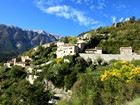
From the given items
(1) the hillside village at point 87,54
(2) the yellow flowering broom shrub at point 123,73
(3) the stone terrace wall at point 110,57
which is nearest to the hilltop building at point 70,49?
(1) the hillside village at point 87,54

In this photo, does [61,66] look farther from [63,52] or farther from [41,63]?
[41,63]

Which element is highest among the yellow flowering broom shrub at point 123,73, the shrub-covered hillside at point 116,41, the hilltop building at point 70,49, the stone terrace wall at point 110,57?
the shrub-covered hillside at point 116,41

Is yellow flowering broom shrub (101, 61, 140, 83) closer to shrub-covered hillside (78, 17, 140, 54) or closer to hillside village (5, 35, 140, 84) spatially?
hillside village (5, 35, 140, 84)

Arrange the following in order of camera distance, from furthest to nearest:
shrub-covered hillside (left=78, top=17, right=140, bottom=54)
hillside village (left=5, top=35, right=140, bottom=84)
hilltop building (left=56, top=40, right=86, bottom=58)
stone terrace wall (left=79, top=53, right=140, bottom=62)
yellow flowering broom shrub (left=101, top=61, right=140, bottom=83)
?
shrub-covered hillside (left=78, top=17, right=140, bottom=54) < hilltop building (left=56, top=40, right=86, bottom=58) < hillside village (left=5, top=35, right=140, bottom=84) < stone terrace wall (left=79, top=53, right=140, bottom=62) < yellow flowering broom shrub (left=101, top=61, right=140, bottom=83)

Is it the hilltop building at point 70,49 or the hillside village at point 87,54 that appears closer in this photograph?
the hillside village at point 87,54

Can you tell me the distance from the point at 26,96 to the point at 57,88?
24.9 meters

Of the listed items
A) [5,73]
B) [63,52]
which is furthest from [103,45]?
[5,73]

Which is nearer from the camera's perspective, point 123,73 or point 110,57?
point 123,73

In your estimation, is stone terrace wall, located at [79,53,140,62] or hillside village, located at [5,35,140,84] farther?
hillside village, located at [5,35,140,84]

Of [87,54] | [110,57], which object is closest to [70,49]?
[87,54]

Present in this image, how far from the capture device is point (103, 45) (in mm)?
70688

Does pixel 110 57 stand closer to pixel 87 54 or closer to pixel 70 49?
pixel 87 54

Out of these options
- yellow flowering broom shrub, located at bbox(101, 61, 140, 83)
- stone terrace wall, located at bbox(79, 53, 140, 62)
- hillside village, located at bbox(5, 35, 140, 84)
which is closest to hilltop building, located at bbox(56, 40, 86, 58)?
hillside village, located at bbox(5, 35, 140, 84)

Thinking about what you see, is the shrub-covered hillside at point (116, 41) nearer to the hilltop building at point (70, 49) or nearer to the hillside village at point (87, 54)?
the hillside village at point (87, 54)
